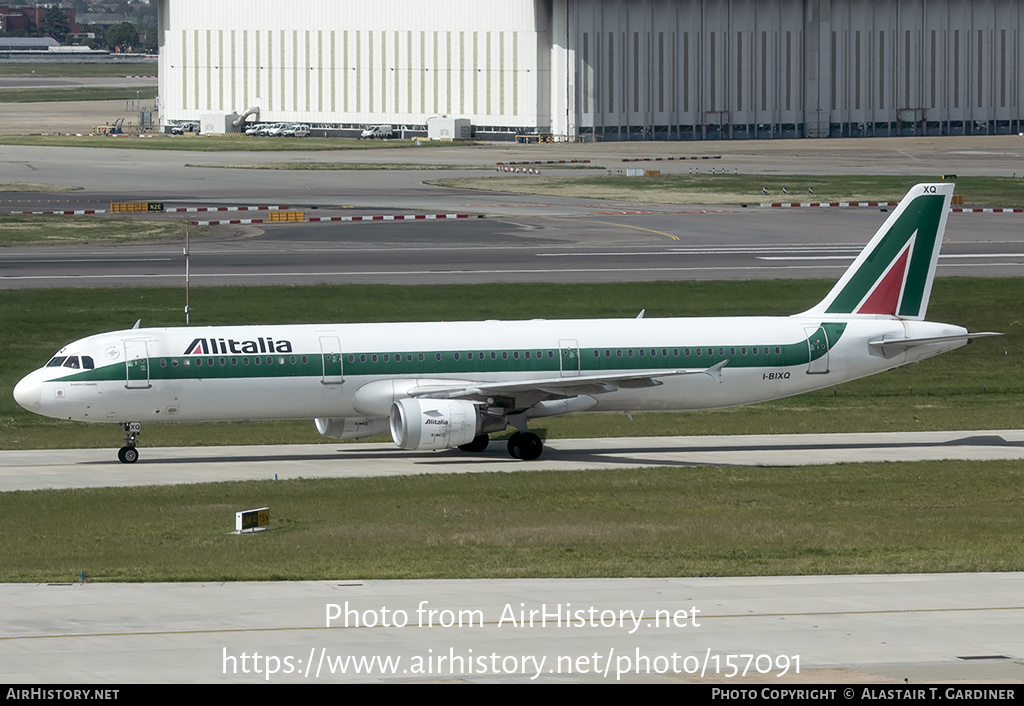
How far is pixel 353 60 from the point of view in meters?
172

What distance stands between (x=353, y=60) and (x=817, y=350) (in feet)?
443

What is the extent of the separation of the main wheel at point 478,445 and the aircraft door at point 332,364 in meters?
4.24

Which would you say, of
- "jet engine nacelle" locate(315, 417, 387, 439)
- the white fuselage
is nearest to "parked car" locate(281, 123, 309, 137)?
the white fuselage

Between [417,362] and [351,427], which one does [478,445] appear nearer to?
[417,362]

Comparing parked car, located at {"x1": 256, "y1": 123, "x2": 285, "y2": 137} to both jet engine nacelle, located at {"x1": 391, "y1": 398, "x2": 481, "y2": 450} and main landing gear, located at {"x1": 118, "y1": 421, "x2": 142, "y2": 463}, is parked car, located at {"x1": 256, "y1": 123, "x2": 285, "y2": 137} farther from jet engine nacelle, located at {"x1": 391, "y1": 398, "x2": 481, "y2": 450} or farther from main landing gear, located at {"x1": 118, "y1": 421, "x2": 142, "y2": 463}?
jet engine nacelle, located at {"x1": 391, "y1": 398, "x2": 481, "y2": 450}

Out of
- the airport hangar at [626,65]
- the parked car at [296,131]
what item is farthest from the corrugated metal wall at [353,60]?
the parked car at [296,131]

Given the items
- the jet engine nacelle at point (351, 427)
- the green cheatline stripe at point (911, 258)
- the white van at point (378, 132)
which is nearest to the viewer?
the jet engine nacelle at point (351, 427)

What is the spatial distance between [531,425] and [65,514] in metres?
18.6

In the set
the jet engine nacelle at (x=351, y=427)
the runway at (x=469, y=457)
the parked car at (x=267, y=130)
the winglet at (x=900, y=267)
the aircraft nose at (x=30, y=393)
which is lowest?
the runway at (x=469, y=457)

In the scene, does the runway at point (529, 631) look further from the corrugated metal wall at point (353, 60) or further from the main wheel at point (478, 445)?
the corrugated metal wall at point (353, 60)

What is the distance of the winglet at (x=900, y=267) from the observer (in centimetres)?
4428

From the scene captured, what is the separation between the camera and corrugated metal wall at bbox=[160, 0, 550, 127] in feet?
536

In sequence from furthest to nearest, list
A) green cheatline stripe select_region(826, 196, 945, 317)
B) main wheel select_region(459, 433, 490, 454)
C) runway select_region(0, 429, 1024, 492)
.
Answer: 1. green cheatline stripe select_region(826, 196, 945, 317)
2. main wheel select_region(459, 433, 490, 454)
3. runway select_region(0, 429, 1024, 492)

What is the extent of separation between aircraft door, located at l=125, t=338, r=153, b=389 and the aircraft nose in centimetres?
232
